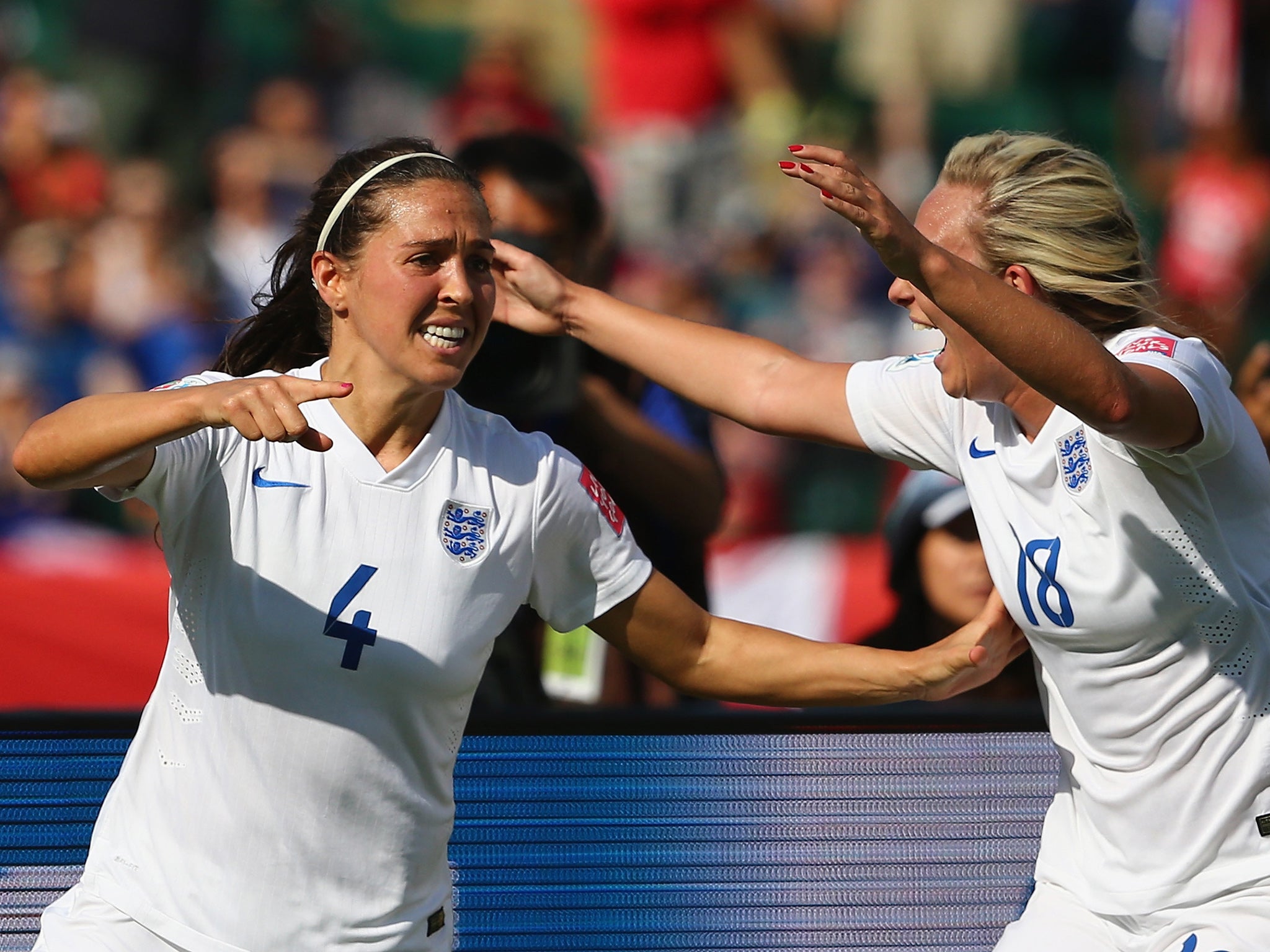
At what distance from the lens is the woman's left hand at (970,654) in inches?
124

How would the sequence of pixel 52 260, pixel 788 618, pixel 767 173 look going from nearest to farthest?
pixel 788 618, pixel 52 260, pixel 767 173

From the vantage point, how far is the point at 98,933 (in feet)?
8.90

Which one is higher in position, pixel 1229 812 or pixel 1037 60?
pixel 1229 812

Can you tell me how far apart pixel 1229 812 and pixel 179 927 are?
177 centimetres

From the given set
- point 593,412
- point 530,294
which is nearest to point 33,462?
point 530,294

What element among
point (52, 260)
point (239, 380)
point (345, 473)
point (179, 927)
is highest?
point (239, 380)

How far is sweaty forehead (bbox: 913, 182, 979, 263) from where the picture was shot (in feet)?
9.97

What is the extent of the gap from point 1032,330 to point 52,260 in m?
7.91

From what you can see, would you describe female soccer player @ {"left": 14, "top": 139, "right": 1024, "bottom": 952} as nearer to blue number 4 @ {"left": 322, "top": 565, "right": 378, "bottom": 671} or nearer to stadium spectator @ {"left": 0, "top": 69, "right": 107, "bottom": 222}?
blue number 4 @ {"left": 322, "top": 565, "right": 378, "bottom": 671}

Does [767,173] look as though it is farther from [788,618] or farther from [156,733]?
[156,733]

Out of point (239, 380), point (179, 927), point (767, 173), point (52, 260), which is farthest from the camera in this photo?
point (767, 173)

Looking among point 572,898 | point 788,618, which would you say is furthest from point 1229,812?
point 788,618

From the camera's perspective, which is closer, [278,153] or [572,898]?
[572,898]

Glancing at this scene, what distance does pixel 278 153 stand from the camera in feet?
32.6
